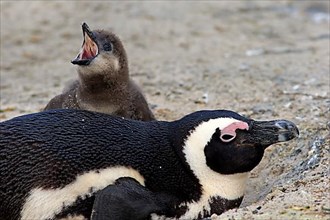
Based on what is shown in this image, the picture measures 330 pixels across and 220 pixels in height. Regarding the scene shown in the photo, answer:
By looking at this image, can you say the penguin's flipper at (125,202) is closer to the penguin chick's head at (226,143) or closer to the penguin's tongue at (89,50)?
the penguin chick's head at (226,143)

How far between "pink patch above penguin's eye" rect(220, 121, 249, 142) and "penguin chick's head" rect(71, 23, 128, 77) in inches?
55.1

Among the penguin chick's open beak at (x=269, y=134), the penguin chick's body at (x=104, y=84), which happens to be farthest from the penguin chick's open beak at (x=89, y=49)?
the penguin chick's open beak at (x=269, y=134)

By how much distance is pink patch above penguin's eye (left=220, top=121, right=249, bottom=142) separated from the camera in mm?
4074

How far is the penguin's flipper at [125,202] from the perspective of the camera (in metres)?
3.76

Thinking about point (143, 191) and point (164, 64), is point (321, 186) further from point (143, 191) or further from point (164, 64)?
point (164, 64)

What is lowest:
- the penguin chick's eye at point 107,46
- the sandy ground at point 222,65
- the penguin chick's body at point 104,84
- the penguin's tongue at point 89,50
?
the sandy ground at point 222,65

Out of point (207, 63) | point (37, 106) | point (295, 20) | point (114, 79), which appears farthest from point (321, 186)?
point (295, 20)

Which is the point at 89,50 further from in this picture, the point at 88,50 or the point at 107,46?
the point at 107,46

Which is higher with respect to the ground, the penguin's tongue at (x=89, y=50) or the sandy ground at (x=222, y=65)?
the penguin's tongue at (x=89, y=50)

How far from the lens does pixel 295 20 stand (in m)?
10.0

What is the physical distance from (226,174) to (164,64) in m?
4.09

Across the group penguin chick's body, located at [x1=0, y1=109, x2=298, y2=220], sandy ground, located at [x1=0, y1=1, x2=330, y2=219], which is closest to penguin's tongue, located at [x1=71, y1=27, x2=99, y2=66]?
sandy ground, located at [x1=0, y1=1, x2=330, y2=219]

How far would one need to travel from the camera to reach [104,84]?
5422 millimetres

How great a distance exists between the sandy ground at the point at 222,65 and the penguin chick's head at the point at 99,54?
0.75 m
